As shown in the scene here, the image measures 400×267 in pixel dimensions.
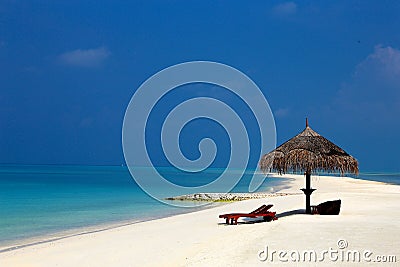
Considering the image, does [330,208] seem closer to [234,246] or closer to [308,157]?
[308,157]

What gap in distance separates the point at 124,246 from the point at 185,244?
4.35ft

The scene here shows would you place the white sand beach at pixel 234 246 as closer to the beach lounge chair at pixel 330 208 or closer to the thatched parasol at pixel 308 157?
the beach lounge chair at pixel 330 208

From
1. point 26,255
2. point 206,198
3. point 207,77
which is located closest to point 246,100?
point 207,77

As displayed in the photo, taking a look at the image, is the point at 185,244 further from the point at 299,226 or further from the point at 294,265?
the point at 294,265

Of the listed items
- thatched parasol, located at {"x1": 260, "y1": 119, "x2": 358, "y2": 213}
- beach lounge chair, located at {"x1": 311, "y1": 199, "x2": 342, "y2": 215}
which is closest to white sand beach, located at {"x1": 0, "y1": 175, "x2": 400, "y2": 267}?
beach lounge chair, located at {"x1": 311, "y1": 199, "x2": 342, "y2": 215}

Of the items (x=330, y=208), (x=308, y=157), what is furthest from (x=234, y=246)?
(x=330, y=208)

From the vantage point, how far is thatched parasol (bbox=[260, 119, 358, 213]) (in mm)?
13352

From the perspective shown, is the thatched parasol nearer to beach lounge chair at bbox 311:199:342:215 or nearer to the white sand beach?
beach lounge chair at bbox 311:199:342:215

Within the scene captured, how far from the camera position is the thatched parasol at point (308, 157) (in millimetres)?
13352

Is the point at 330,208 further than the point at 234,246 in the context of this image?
Yes

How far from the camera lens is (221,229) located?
481 inches

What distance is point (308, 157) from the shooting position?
43.8ft

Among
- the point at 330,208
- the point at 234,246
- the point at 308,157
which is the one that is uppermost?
the point at 308,157

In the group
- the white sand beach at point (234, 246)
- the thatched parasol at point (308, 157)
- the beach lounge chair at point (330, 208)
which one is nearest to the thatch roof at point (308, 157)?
the thatched parasol at point (308, 157)
